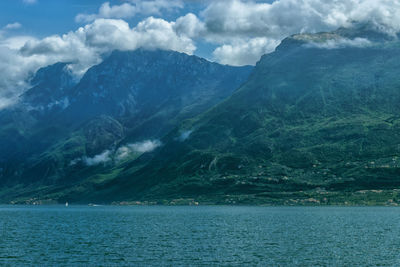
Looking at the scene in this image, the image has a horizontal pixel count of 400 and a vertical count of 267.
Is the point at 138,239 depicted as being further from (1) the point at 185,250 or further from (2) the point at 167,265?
(2) the point at 167,265

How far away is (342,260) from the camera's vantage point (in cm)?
10744

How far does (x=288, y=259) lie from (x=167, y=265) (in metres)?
28.3

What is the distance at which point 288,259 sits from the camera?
108 m

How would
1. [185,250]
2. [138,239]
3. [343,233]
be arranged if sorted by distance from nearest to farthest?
[185,250] → [138,239] → [343,233]

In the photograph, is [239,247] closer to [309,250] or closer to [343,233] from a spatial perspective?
[309,250]

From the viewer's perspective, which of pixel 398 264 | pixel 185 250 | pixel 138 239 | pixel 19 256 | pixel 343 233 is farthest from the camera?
pixel 343 233

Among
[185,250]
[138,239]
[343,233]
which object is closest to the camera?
[185,250]

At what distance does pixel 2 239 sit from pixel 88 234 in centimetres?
3022

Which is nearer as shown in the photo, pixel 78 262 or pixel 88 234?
pixel 78 262

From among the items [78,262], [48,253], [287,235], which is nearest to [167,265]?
[78,262]

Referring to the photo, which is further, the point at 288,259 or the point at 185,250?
the point at 185,250

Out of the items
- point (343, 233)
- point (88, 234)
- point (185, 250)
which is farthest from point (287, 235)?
point (88, 234)

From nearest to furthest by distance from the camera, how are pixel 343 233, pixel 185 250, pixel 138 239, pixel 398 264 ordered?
pixel 398 264, pixel 185 250, pixel 138 239, pixel 343 233

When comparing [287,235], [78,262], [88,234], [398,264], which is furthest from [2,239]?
[398,264]
